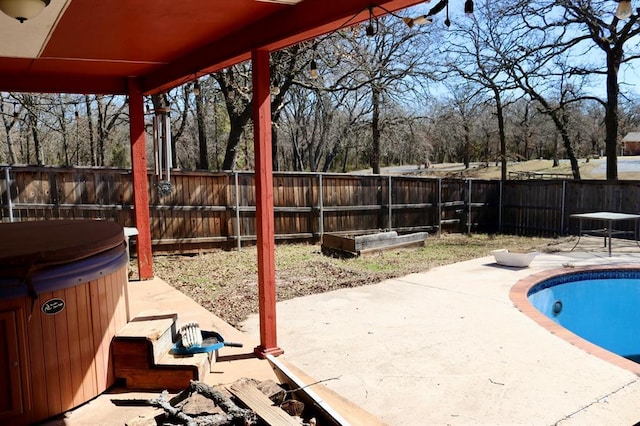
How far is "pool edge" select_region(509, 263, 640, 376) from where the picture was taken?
4227 millimetres

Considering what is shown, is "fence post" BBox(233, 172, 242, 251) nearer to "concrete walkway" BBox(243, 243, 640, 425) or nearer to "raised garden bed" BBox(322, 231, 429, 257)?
"raised garden bed" BBox(322, 231, 429, 257)

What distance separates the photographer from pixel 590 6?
1342 centimetres

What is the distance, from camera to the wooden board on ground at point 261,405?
2.19 meters

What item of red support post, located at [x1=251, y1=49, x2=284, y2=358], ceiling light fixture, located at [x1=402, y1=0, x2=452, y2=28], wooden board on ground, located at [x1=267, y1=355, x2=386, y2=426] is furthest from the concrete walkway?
ceiling light fixture, located at [x1=402, y1=0, x2=452, y2=28]

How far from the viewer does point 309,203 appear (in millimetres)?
10430

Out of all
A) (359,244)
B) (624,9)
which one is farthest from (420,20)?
(359,244)

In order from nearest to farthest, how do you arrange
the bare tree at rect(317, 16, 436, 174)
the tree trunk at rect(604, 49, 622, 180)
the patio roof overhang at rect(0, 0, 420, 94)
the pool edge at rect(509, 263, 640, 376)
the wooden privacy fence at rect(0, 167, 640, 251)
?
1. the patio roof overhang at rect(0, 0, 420, 94)
2. the pool edge at rect(509, 263, 640, 376)
3. the wooden privacy fence at rect(0, 167, 640, 251)
4. the bare tree at rect(317, 16, 436, 174)
5. the tree trunk at rect(604, 49, 622, 180)

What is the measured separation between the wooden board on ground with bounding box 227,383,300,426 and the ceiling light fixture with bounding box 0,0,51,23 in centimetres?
220

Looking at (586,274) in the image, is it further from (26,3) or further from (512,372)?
(26,3)

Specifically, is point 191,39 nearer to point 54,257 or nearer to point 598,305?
point 54,257

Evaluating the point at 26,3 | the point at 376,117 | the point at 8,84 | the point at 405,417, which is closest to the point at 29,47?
the point at 8,84

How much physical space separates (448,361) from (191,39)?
11.6ft

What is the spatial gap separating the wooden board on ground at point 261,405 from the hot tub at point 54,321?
905 millimetres

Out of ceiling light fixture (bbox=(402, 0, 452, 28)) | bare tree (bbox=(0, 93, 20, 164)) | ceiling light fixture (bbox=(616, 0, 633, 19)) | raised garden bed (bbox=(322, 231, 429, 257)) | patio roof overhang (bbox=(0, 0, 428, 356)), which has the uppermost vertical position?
bare tree (bbox=(0, 93, 20, 164))
